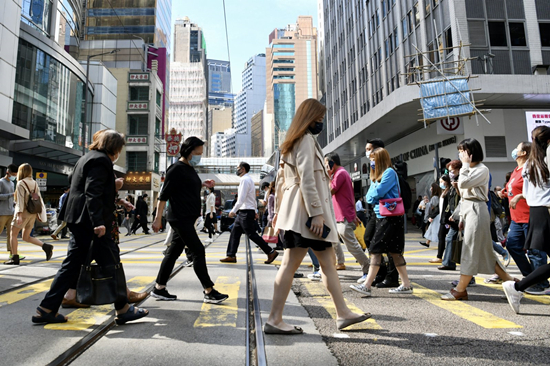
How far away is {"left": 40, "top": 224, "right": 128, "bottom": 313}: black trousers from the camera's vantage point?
3.34 meters

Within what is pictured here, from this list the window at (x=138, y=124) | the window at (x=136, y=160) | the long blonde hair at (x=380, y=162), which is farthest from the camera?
the window at (x=138, y=124)

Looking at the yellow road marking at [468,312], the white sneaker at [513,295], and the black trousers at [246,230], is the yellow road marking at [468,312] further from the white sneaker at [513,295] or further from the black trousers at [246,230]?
the black trousers at [246,230]

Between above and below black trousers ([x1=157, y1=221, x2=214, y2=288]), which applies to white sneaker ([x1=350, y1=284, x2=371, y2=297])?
below

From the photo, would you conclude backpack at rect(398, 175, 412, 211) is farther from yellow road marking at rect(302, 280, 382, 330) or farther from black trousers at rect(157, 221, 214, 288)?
black trousers at rect(157, 221, 214, 288)

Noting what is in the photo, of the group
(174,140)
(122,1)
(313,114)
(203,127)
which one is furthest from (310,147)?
(203,127)

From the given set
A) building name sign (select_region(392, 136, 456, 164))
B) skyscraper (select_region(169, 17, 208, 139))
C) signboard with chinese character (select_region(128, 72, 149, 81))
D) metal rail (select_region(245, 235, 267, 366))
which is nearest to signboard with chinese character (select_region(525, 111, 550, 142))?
building name sign (select_region(392, 136, 456, 164))

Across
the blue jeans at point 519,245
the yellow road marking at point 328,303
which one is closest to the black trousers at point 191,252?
the yellow road marking at point 328,303

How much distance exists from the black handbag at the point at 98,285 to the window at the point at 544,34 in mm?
23653

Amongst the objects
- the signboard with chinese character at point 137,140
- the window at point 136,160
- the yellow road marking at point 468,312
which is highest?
the signboard with chinese character at point 137,140

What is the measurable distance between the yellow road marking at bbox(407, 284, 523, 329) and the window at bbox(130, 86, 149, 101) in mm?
47573

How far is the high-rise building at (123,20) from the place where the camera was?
2319 inches

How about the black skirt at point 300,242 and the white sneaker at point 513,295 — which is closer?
the black skirt at point 300,242

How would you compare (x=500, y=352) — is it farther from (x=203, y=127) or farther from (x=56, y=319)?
(x=203, y=127)

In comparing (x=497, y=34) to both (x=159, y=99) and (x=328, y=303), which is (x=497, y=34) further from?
(x=159, y=99)
